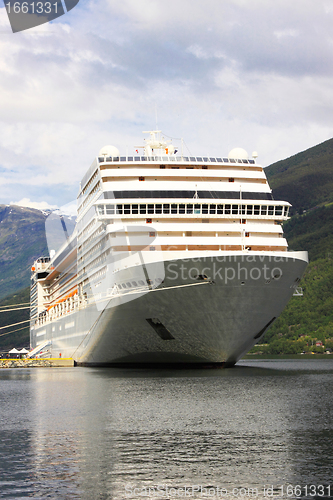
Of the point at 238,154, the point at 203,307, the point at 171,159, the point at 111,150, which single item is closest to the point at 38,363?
the point at 111,150

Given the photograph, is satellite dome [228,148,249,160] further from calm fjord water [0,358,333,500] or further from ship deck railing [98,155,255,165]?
calm fjord water [0,358,333,500]

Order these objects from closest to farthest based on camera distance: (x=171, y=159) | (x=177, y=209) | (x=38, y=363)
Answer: (x=177, y=209)
(x=171, y=159)
(x=38, y=363)

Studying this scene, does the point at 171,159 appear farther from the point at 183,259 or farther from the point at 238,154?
the point at 183,259

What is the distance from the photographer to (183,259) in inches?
1401

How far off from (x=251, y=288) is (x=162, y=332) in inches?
252

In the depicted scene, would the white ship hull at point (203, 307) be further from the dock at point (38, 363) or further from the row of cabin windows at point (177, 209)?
the dock at point (38, 363)

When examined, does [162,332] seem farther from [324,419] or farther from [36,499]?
[36,499]

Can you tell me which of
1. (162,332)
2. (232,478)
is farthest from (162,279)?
(232,478)

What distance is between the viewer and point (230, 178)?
44188mm

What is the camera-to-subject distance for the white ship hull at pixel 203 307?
3572 centimetres

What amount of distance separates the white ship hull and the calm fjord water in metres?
5.90

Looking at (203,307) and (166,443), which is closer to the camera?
(166,443)

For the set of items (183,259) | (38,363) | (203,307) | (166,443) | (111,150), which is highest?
(111,150)

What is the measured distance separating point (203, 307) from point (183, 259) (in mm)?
3231
